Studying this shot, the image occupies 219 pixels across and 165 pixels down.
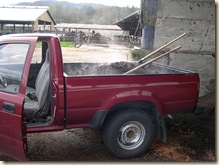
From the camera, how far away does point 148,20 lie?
758 centimetres

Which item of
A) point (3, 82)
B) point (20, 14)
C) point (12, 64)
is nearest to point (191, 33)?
point (12, 64)

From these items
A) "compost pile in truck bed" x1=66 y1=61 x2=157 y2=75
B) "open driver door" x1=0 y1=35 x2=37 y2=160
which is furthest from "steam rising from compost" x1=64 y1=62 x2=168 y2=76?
"open driver door" x1=0 y1=35 x2=37 y2=160

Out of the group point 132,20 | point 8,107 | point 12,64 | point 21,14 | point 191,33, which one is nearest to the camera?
point 8,107

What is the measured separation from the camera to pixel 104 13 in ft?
258

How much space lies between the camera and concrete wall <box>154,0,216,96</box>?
7.43 meters

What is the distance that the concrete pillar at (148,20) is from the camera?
7.54 meters

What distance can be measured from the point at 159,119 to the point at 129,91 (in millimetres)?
724

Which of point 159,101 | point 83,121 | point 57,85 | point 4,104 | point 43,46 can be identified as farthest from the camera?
point 43,46

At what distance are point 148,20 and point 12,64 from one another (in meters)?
4.45

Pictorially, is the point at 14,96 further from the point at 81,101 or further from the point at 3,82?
→ the point at 81,101

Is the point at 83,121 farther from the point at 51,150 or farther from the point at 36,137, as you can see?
the point at 36,137

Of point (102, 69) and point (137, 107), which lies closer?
point (137, 107)

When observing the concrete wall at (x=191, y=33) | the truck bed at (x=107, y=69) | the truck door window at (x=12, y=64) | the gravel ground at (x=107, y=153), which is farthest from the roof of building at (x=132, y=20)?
the truck door window at (x=12, y=64)

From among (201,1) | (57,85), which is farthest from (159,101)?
(201,1)
